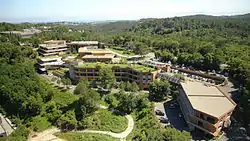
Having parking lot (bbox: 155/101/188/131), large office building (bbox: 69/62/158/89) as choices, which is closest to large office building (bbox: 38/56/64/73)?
large office building (bbox: 69/62/158/89)

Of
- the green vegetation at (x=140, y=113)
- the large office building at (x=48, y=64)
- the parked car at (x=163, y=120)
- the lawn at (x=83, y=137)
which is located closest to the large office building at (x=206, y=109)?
the parked car at (x=163, y=120)

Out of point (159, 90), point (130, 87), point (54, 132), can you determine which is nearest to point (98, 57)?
point (130, 87)

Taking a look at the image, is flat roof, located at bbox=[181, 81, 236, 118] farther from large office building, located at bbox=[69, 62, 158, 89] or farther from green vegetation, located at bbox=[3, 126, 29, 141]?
green vegetation, located at bbox=[3, 126, 29, 141]

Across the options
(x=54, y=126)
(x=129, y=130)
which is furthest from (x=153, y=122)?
(x=54, y=126)

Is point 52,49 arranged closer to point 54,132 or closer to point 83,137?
point 54,132

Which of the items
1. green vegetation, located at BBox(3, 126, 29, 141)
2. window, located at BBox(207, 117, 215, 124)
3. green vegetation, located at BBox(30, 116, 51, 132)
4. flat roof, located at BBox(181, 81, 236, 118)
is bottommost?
green vegetation, located at BBox(30, 116, 51, 132)
